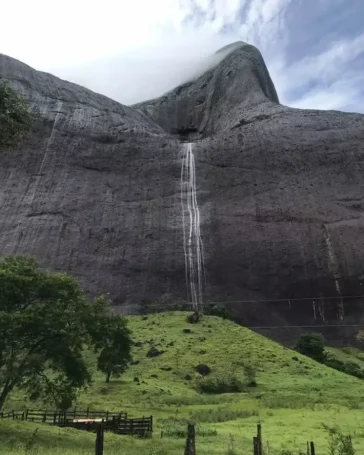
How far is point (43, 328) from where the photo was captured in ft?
70.4

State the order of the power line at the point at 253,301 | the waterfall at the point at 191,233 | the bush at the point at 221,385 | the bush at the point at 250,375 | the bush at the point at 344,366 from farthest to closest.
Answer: the waterfall at the point at 191,233
the power line at the point at 253,301
the bush at the point at 344,366
the bush at the point at 250,375
the bush at the point at 221,385

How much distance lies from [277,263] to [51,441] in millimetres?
48819

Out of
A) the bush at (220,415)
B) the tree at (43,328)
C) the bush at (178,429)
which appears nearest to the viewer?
the tree at (43,328)

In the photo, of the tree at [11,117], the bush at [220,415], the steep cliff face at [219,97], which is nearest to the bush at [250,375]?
the bush at [220,415]

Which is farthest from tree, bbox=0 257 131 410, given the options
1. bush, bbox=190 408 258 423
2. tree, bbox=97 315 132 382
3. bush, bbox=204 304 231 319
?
bush, bbox=204 304 231 319

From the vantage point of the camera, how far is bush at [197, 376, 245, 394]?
3971 cm

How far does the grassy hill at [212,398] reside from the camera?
1961 cm

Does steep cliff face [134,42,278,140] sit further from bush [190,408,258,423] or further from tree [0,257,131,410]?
tree [0,257,131,410]

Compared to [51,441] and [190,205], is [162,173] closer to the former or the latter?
[190,205]

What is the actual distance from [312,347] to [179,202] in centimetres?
3095

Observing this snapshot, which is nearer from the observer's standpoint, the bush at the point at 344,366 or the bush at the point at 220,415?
the bush at the point at 220,415

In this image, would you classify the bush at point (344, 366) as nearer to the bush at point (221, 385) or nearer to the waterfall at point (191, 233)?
the bush at point (221, 385)

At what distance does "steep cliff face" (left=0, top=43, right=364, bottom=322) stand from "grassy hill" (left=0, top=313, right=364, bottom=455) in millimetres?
10151

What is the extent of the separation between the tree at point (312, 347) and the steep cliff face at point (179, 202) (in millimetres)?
8175
